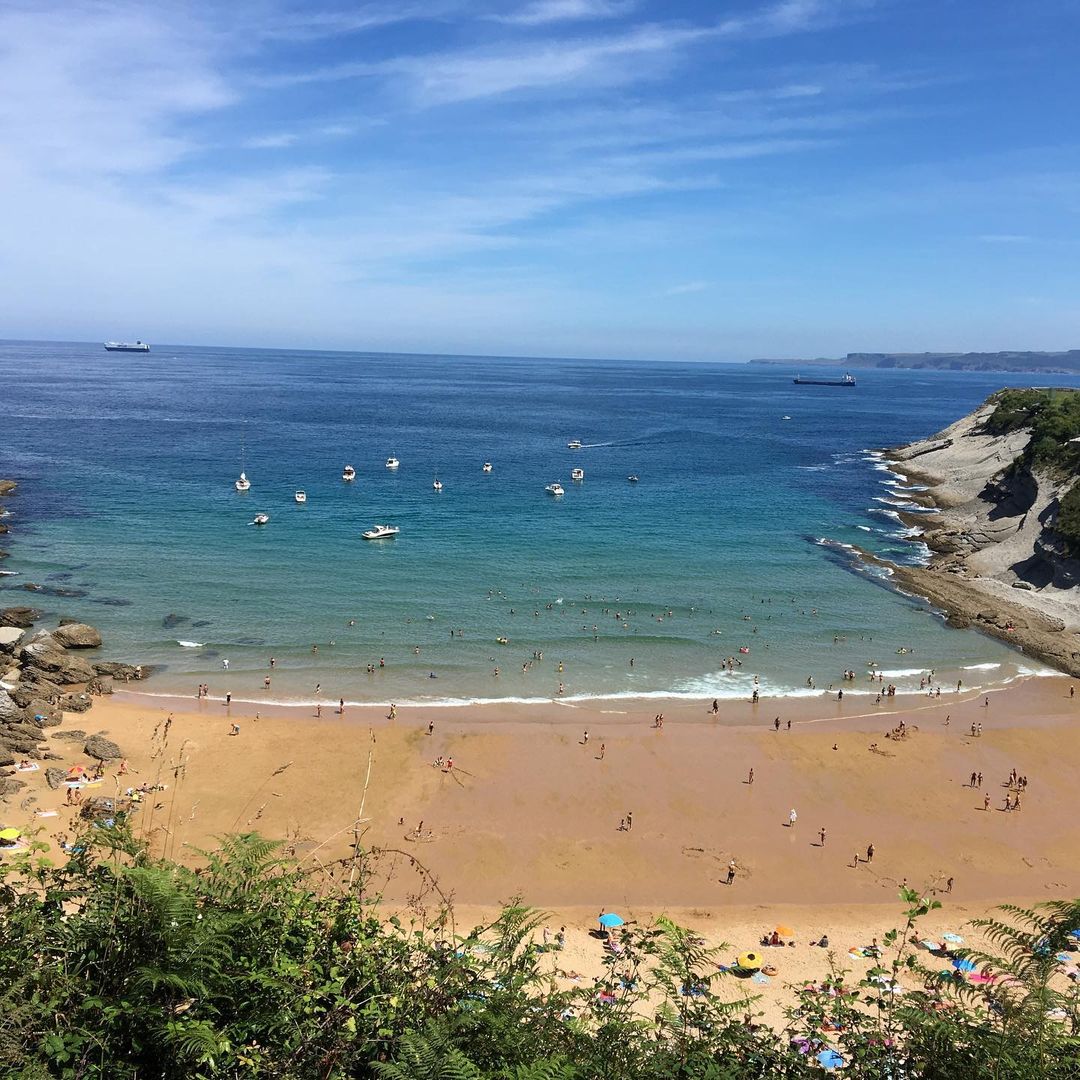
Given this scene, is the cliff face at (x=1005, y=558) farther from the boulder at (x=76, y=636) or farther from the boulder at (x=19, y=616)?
the boulder at (x=19, y=616)

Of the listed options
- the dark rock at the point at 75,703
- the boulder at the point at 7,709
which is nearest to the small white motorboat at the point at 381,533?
the dark rock at the point at 75,703

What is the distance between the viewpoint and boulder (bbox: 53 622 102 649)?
3662 cm

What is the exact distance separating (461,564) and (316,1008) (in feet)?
146

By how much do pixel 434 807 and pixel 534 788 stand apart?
11.9 ft

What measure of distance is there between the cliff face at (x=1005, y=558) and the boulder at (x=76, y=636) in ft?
148

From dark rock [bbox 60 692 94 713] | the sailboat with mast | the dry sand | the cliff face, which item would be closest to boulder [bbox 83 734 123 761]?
the dry sand

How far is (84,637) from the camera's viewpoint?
3706 cm

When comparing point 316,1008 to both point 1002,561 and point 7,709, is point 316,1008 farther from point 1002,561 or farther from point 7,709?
point 1002,561

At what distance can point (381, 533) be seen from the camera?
57.0 meters

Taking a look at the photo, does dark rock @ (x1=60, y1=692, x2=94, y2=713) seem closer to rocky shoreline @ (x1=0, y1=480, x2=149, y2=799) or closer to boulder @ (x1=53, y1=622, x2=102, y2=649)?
rocky shoreline @ (x1=0, y1=480, x2=149, y2=799)

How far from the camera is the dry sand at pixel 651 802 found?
2283 cm

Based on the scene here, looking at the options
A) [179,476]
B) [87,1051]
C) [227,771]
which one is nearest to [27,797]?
[227,771]

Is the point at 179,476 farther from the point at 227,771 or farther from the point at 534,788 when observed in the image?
the point at 534,788

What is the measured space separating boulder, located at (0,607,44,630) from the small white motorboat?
21.6 m
